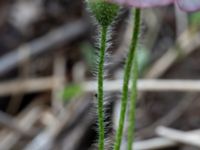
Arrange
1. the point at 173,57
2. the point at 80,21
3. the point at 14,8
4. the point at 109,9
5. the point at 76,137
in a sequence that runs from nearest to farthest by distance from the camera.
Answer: the point at 109,9 → the point at 76,137 → the point at 173,57 → the point at 80,21 → the point at 14,8

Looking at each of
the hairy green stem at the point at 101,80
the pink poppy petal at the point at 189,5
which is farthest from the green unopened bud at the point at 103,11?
the pink poppy petal at the point at 189,5

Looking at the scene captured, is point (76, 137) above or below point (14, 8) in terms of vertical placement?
below

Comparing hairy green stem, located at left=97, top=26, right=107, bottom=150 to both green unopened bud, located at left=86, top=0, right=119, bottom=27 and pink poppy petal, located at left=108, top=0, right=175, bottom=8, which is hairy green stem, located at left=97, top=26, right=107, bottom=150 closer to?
green unopened bud, located at left=86, top=0, right=119, bottom=27

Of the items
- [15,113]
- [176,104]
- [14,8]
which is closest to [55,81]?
[15,113]

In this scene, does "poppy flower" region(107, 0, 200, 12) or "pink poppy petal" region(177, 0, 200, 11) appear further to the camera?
"pink poppy petal" region(177, 0, 200, 11)

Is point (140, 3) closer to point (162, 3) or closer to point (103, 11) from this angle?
point (162, 3)

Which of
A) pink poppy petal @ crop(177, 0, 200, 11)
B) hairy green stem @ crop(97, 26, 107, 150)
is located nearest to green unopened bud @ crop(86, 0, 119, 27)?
hairy green stem @ crop(97, 26, 107, 150)

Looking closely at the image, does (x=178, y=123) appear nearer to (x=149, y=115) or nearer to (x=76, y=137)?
(x=149, y=115)

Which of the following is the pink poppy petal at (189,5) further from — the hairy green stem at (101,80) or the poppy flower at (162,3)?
the hairy green stem at (101,80)
